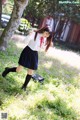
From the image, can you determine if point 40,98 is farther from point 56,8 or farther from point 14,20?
point 56,8

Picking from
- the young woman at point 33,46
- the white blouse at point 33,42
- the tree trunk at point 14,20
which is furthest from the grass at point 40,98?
the tree trunk at point 14,20

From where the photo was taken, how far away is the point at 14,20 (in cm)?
1195

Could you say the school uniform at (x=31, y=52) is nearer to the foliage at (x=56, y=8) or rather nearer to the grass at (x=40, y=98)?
the grass at (x=40, y=98)

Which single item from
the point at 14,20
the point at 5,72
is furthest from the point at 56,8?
the point at 5,72

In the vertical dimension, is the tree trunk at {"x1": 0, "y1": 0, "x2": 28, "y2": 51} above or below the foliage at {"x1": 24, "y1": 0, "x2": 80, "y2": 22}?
above

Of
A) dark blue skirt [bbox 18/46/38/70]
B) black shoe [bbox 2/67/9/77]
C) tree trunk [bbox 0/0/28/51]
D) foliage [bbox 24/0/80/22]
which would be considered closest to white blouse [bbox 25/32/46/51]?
dark blue skirt [bbox 18/46/38/70]

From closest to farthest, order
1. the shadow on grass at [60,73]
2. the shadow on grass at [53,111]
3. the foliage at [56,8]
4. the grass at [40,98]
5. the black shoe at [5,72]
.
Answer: the grass at [40,98]
the shadow on grass at [53,111]
the black shoe at [5,72]
the shadow on grass at [60,73]
the foliage at [56,8]

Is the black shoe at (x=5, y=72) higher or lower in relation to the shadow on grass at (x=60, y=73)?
higher

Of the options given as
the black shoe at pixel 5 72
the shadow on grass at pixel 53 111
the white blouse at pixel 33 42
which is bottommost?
the shadow on grass at pixel 53 111

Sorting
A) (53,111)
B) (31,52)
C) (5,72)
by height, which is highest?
(31,52)

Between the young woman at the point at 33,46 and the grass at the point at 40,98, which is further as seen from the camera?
the young woman at the point at 33,46

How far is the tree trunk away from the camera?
11594 mm

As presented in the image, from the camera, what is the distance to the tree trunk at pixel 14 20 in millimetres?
11594

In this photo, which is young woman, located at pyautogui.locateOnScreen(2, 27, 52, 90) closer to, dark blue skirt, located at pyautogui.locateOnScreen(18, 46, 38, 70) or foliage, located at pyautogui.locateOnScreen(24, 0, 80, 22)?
dark blue skirt, located at pyautogui.locateOnScreen(18, 46, 38, 70)
